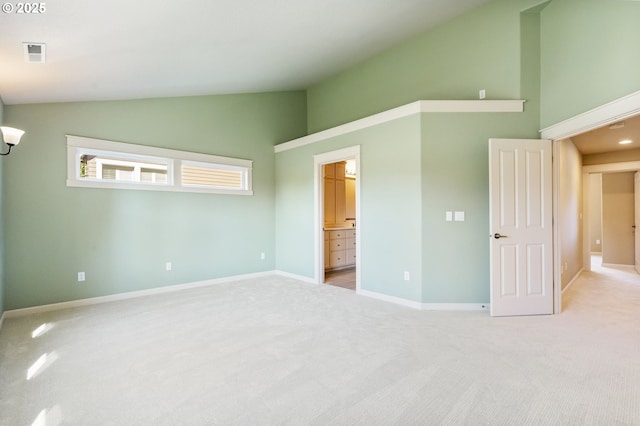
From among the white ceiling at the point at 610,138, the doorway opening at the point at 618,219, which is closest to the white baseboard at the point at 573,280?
the doorway opening at the point at 618,219

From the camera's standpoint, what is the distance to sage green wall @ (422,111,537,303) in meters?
3.78

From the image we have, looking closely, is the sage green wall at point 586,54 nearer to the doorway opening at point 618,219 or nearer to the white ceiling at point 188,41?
the white ceiling at point 188,41

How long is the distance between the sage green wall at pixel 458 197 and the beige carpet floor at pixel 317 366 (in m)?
0.39

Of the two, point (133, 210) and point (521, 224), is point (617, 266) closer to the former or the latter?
point (521, 224)

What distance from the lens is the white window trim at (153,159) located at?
3.93 metres

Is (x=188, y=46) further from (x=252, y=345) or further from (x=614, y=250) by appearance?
(x=614, y=250)

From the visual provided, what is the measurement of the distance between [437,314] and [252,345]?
84.5 inches

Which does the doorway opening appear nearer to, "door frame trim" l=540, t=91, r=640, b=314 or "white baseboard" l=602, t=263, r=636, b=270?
"white baseboard" l=602, t=263, r=636, b=270

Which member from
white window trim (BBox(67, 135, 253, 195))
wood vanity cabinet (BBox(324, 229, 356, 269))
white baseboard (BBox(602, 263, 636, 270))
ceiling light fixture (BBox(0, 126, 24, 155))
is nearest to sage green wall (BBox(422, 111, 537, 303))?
wood vanity cabinet (BBox(324, 229, 356, 269))

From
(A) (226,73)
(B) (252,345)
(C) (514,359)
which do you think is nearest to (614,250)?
(C) (514,359)

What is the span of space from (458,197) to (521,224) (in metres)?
0.75

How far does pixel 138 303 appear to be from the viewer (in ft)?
13.4

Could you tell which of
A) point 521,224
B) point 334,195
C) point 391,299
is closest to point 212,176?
point 334,195

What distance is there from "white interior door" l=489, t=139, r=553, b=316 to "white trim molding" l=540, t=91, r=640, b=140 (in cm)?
16
